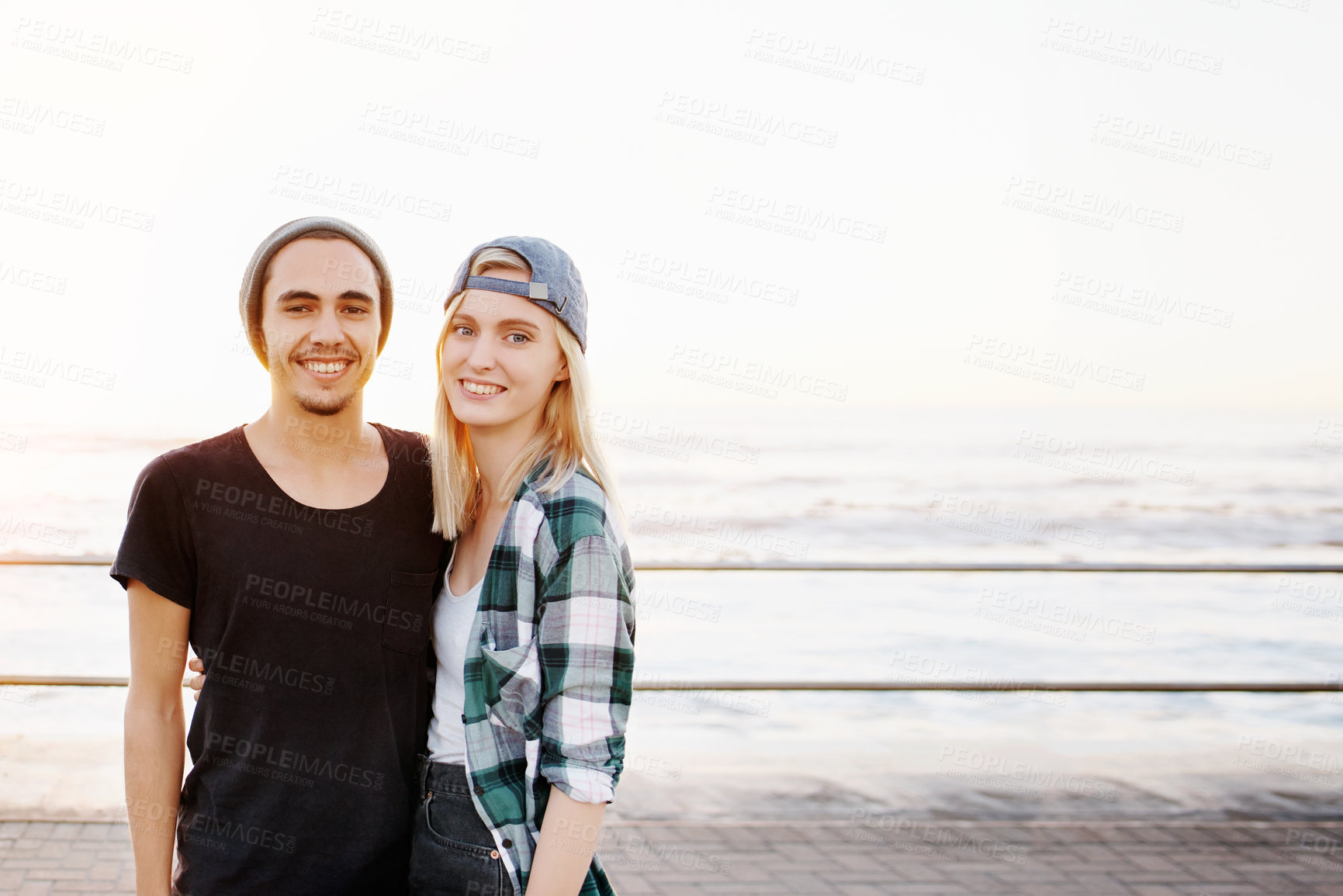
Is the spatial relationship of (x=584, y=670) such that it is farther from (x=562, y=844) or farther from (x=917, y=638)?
(x=917, y=638)

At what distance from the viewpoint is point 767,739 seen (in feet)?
18.7

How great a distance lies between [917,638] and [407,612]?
7609mm

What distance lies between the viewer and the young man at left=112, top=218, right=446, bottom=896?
1853 mm

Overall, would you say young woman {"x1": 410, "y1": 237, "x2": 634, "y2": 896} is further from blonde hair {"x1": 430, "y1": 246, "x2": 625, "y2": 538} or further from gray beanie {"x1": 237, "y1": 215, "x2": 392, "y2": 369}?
gray beanie {"x1": 237, "y1": 215, "x2": 392, "y2": 369}

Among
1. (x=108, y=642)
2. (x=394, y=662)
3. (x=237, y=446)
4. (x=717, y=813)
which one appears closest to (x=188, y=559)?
(x=237, y=446)

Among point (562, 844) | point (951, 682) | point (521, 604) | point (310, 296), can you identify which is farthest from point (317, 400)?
point (951, 682)

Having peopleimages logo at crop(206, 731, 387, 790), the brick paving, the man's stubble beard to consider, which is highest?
the man's stubble beard

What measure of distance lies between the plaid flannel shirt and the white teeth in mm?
573

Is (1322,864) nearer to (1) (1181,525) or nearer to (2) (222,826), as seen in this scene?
(2) (222,826)

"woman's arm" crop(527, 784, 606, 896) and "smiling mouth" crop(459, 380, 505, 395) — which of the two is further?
"smiling mouth" crop(459, 380, 505, 395)

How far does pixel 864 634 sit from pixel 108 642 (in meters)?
6.26

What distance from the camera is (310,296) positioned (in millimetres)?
2010

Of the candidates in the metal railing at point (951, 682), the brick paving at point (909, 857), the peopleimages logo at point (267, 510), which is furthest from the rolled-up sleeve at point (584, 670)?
the metal railing at point (951, 682)

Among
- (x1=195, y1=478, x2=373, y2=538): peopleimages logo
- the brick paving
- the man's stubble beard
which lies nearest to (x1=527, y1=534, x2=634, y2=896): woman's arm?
(x1=195, y1=478, x2=373, y2=538): peopleimages logo
